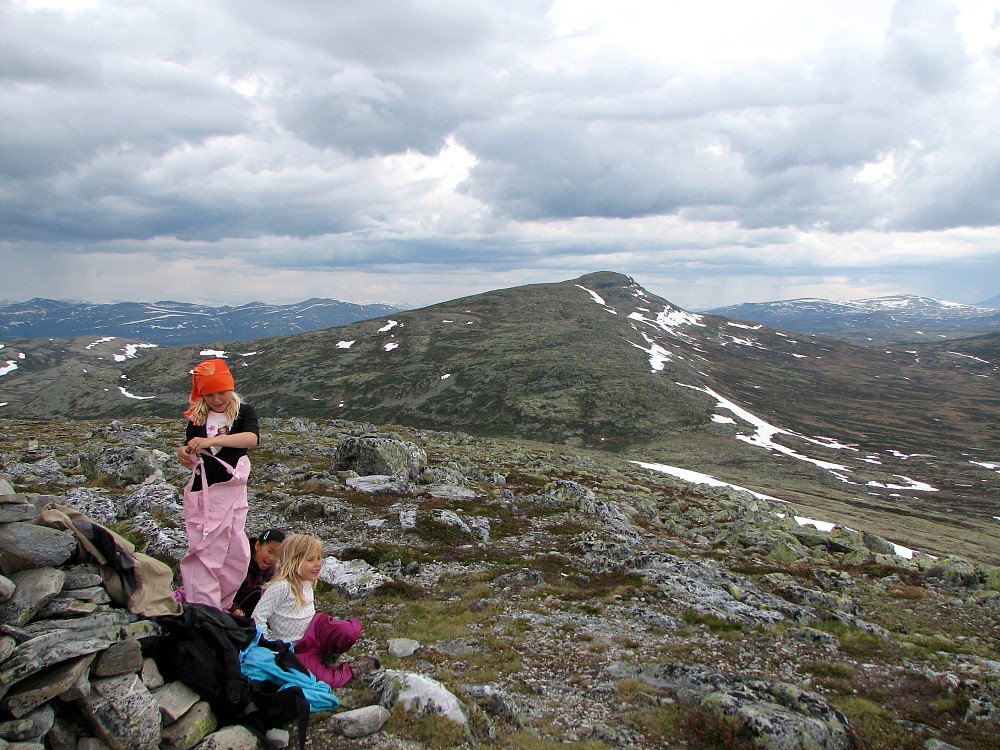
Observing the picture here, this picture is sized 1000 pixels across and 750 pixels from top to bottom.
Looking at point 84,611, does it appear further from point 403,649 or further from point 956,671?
point 956,671

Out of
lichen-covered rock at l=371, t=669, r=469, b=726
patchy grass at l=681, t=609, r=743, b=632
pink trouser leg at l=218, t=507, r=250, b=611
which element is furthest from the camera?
patchy grass at l=681, t=609, r=743, b=632

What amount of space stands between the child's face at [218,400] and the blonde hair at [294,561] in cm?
273

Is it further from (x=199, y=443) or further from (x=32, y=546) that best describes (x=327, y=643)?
(x=32, y=546)

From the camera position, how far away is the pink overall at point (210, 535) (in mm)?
9602

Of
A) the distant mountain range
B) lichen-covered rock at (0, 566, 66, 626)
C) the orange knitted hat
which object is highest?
the orange knitted hat

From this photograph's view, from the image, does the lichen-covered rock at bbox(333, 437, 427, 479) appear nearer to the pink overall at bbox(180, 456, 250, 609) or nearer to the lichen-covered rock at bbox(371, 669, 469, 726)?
the pink overall at bbox(180, 456, 250, 609)

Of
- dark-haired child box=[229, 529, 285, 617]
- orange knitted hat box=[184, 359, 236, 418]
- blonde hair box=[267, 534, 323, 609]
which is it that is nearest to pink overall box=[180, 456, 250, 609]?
dark-haired child box=[229, 529, 285, 617]

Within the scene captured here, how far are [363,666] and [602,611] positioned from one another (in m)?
8.72

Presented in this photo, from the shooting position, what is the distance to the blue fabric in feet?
25.7

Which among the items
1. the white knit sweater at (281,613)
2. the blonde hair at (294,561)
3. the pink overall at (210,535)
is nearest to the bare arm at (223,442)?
the pink overall at (210,535)

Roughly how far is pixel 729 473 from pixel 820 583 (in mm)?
72876

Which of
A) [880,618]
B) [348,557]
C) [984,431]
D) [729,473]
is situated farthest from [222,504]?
[984,431]

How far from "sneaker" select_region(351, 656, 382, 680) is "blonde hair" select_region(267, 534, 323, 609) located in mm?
1979

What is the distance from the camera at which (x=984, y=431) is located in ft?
504
